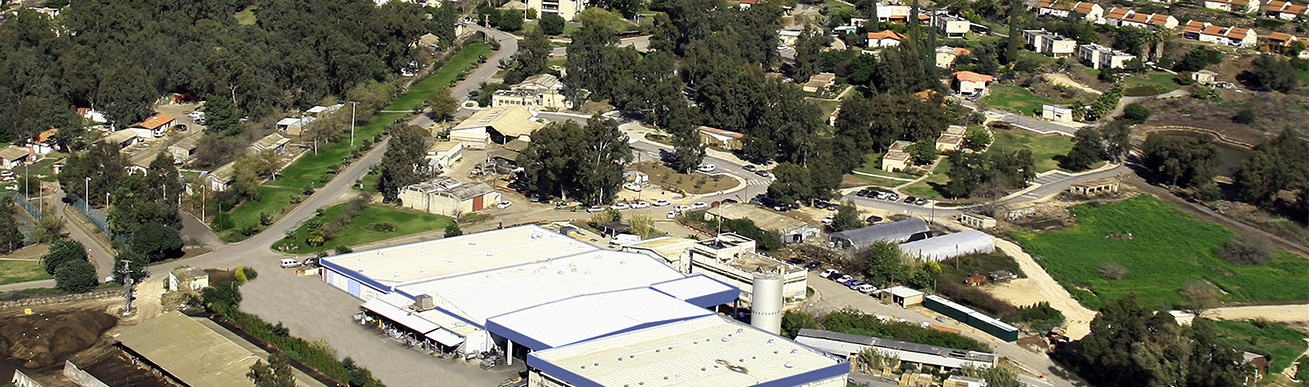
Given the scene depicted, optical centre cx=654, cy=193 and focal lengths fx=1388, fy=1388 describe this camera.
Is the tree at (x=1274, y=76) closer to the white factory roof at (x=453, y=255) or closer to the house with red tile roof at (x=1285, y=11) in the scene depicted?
the house with red tile roof at (x=1285, y=11)

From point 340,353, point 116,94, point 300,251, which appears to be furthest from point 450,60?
point 340,353

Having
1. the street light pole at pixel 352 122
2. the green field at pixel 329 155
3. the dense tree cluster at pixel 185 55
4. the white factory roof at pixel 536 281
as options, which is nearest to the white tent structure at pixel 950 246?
the white factory roof at pixel 536 281

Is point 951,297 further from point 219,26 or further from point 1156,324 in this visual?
point 219,26

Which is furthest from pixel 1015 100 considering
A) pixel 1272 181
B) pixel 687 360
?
pixel 687 360

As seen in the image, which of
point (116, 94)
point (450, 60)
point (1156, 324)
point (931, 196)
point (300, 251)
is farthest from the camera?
point (450, 60)

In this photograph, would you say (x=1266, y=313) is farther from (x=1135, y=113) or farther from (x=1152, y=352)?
(x=1135, y=113)

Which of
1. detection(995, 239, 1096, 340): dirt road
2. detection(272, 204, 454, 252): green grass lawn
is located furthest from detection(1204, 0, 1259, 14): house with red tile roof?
detection(272, 204, 454, 252): green grass lawn
